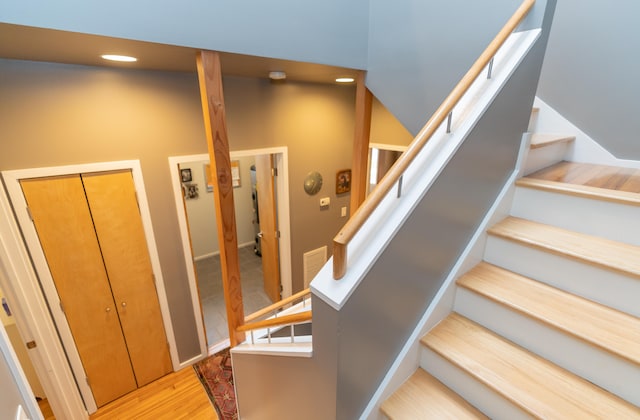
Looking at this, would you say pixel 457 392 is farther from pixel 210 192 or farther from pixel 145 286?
pixel 210 192

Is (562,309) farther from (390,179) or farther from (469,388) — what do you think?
(390,179)

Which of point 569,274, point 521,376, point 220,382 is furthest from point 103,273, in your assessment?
point 569,274

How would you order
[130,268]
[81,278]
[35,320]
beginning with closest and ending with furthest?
A: [35,320]
[81,278]
[130,268]

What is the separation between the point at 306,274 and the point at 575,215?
2.85 metres

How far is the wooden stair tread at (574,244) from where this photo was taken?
3.80 feet

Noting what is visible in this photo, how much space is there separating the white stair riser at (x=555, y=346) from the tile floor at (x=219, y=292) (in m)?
2.90

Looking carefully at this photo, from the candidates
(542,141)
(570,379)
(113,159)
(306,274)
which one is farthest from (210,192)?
(570,379)

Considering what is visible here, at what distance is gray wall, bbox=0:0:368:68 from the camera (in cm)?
114

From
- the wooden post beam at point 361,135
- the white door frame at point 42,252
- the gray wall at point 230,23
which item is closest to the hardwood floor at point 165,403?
the white door frame at point 42,252

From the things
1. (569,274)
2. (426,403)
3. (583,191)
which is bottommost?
(426,403)

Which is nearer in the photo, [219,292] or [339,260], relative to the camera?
[339,260]

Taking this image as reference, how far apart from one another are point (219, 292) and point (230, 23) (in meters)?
3.64

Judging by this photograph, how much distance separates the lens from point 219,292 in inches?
165

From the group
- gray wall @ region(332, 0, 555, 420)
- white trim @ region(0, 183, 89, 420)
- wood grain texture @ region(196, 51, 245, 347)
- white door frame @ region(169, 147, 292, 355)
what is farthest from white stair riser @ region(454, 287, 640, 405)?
white trim @ region(0, 183, 89, 420)
